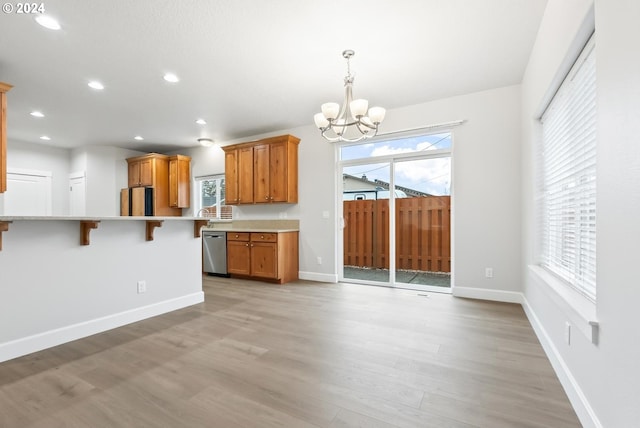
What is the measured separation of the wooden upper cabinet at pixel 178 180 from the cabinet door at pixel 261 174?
2070 mm

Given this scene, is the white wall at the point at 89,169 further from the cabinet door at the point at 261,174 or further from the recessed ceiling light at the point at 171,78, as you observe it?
the recessed ceiling light at the point at 171,78

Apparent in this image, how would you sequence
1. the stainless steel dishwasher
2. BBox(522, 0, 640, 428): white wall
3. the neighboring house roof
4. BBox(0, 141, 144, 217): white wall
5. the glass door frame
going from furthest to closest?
BBox(0, 141, 144, 217): white wall → the stainless steel dishwasher → the neighboring house roof → the glass door frame → BBox(522, 0, 640, 428): white wall

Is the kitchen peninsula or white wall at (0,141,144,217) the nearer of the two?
the kitchen peninsula

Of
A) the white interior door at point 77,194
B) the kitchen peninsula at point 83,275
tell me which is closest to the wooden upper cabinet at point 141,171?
the white interior door at point 77,194

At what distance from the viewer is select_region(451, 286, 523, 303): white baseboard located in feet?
11.8

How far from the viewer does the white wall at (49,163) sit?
5836 mm

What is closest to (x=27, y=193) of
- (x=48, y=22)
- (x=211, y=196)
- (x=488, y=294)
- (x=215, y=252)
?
(x=211, y=196)

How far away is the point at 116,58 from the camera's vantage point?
293 centimetres

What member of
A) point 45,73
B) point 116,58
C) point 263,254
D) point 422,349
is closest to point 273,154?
point 263,254

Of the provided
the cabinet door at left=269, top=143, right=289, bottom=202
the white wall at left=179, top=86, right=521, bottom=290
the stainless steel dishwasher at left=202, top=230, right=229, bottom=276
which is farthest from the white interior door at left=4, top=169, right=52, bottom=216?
the white wall at left=179, top=86, right=521, bottom=290

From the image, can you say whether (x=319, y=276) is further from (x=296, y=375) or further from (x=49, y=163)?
(x=49, y=163)

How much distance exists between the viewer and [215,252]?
5.36m

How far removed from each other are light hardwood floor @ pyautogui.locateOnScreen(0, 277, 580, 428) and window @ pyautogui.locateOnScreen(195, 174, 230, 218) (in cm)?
331

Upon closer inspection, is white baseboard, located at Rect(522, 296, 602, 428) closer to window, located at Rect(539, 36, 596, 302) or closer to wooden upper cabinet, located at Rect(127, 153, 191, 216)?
window, located at Rect(539, 36, 596, 302)
